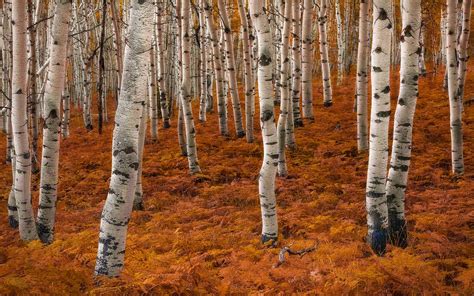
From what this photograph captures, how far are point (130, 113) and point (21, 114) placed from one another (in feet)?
8.66

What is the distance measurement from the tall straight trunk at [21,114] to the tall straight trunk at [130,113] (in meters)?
2.47

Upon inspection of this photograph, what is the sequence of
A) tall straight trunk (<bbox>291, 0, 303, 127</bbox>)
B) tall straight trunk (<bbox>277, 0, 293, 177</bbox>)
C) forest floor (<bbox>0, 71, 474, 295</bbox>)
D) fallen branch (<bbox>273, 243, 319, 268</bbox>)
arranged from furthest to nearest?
1. tall straight trunk (<bbox>291, 0, 303, 127</bbox>)
2. tall straight trunk (<bbox>277, 0, 293, 177</bbox>)
3. fallen branch (<bbox>273, 243, 319, 268</bbox>)
4. forest floor (<bbox>0, 71, 474, 295</bbox>)

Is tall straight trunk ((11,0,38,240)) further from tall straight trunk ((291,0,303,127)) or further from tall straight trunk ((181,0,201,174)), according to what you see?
tall straight trunk ((291,0,303,127))

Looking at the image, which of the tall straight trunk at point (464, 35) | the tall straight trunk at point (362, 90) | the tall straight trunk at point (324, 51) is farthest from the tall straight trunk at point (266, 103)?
the tall straight trunk at point (324, 51)

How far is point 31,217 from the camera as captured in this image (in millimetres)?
5781

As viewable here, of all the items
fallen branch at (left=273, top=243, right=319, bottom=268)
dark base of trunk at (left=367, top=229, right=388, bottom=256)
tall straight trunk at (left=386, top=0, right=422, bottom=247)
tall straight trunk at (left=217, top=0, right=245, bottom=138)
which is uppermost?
tall straight trunk at (left=217, top=0, right=245, bottom=138)

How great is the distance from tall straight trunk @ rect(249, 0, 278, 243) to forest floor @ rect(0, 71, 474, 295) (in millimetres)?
769

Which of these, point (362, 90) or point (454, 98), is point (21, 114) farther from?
point (362, 90)

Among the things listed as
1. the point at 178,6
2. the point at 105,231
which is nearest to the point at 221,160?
the point at 178,6

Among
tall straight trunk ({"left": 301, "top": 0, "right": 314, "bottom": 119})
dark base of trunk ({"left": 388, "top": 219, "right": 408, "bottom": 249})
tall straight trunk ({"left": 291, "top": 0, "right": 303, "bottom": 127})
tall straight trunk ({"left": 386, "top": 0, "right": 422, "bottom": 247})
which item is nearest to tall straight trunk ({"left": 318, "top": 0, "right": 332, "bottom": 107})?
tall straight trunk ({"left": 301, "top": 0, "right": 314, "bottom": 119})

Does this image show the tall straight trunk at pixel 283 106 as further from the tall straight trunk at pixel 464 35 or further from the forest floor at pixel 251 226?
the tall straight trunk at pixel 464 35

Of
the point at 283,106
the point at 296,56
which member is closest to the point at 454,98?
the point at 283,106

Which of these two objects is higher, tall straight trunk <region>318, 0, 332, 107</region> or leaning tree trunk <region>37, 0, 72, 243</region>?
tall straight trunk <region>318, 0, 332, 107</region>

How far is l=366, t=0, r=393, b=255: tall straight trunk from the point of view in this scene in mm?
4879
